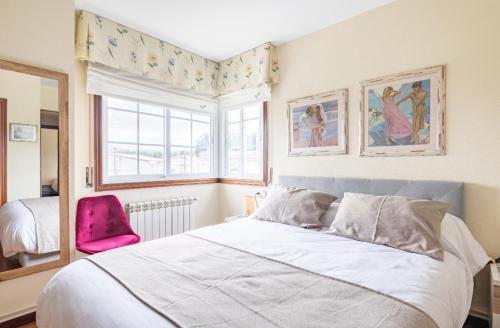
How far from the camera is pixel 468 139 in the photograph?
194 centimetres

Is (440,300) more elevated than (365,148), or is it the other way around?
(365,148)

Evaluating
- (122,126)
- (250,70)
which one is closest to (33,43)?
(122,126)

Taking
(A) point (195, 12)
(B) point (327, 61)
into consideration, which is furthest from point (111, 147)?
(B) point (327, 61)

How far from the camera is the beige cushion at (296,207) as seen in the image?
2182mm

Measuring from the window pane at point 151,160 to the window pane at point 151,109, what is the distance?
41 cm

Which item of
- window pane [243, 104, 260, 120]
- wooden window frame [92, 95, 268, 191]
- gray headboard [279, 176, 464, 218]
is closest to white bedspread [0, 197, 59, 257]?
wooden window frame [92, 95, 268, 191]

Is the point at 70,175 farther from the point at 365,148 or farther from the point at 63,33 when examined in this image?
the point at 365,148

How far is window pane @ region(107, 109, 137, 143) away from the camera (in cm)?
275

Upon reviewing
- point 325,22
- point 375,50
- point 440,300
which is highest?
point 325,22

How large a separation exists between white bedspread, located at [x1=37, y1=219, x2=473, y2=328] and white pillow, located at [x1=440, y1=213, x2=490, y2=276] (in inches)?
3.0

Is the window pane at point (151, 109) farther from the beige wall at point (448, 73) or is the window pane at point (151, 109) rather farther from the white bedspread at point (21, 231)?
the beige wall at point (448, 73)

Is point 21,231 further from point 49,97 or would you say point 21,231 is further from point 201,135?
point 201,135

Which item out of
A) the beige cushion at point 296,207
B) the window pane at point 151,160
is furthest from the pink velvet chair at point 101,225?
the beige cushion at point 296,207

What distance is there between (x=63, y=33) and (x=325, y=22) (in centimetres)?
230
